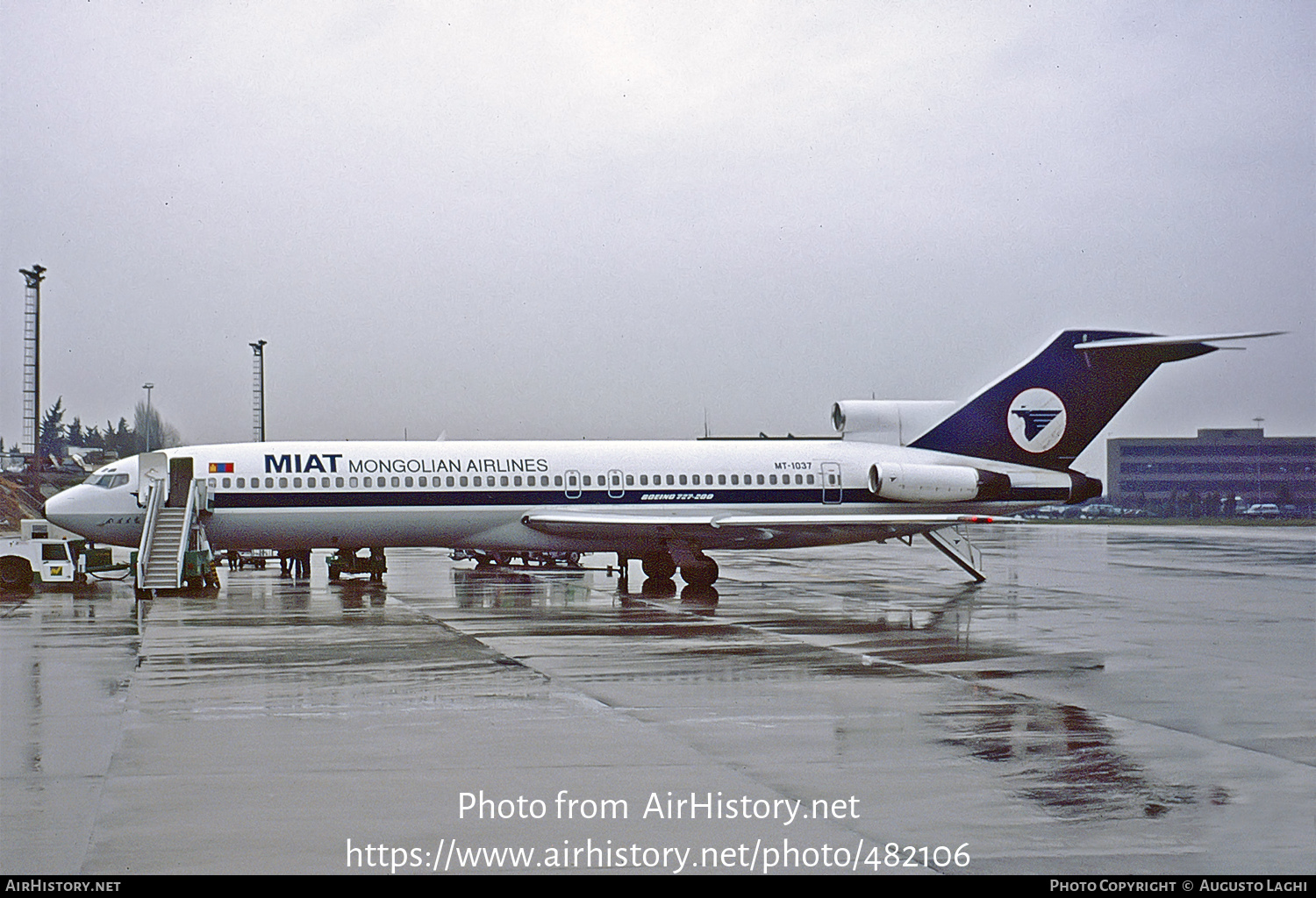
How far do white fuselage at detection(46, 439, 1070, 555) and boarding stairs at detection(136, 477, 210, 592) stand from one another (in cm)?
41

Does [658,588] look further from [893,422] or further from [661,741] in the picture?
[661,741]

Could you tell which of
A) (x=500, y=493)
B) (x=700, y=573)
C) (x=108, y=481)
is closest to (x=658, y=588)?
(x=700, y=573)

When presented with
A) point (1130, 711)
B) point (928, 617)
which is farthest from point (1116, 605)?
point (1130, 711)

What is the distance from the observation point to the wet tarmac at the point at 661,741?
743 cm

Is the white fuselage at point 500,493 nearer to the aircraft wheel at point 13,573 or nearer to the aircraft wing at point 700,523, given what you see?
the aircraft wing at point 700,523

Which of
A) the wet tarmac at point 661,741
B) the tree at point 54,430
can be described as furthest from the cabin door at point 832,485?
the tree at point 54,430

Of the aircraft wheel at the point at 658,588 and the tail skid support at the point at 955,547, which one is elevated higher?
the tail skid support at the point at 955,547

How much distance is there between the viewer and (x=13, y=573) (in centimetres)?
2823

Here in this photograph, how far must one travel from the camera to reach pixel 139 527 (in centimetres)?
2773

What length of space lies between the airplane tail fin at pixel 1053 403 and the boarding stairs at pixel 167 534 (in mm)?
16552

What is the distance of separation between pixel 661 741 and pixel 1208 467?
496ft

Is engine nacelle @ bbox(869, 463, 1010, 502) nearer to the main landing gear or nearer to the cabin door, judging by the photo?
the cabin door

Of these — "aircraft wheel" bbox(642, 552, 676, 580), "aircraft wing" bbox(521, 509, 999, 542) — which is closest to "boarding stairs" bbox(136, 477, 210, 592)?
"aircraft wing" bbox(521, 509, 999, 542)
